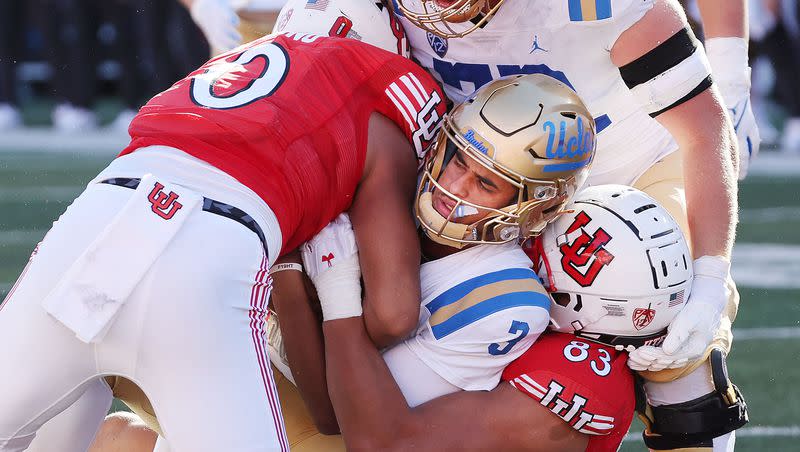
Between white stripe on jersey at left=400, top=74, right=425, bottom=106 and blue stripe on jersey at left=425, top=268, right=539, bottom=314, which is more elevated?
white stripe on jersey at left=400, top=74, right=425, bottom=106

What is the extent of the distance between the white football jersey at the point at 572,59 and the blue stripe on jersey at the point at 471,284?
0.71m

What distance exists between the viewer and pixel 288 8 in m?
3.48

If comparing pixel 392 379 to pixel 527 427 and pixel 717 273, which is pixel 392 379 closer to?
pixel 527 427

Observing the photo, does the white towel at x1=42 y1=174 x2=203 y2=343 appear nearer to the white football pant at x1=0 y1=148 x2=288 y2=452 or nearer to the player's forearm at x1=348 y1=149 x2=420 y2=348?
the white football pant at x1=0 y1=148 x2=288 y2=452

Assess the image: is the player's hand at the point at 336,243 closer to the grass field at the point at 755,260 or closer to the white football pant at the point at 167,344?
the white football pant at the point at 167,344

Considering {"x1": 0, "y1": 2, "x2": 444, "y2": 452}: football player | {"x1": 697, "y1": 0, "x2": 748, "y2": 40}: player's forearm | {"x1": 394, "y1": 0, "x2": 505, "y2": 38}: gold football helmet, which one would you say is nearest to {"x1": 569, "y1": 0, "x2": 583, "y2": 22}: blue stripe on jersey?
{"x1": 394, "y1": 0, "x2": 505, "y2": 38}: gold football helmet

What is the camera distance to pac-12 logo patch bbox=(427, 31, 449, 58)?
139 inches

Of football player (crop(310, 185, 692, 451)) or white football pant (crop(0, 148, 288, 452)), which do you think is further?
football player (crop(310, 185, 692, 451))

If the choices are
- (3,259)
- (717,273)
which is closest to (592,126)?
(717,273)

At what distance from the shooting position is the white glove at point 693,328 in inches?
120

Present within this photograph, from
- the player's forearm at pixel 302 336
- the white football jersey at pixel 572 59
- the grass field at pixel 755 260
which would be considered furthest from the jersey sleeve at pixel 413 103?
the grass field at pixel 755 260

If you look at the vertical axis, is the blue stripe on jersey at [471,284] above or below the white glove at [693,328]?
above

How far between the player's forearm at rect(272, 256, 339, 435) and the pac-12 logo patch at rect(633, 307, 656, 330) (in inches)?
30.9

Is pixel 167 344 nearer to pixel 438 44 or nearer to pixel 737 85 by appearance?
pixel 438 44
